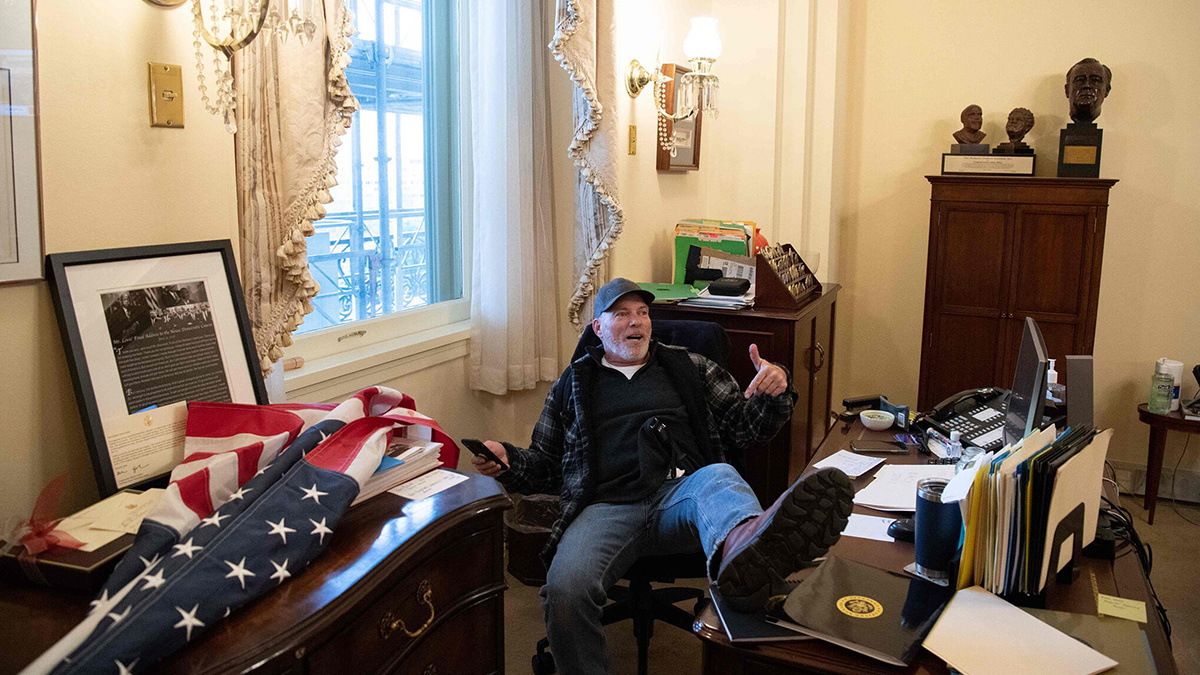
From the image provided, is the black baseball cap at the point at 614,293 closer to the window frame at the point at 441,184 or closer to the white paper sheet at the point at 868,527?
the window frame at the point at 441,184

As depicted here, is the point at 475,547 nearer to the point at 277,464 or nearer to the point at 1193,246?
the point at 277,464

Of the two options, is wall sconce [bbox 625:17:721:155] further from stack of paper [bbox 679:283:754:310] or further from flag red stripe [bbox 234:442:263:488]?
flag red stripe [bbox 234:442:263:488]

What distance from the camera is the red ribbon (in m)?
1.33

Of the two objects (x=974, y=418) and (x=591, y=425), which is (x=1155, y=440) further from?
(x=591, y=425)

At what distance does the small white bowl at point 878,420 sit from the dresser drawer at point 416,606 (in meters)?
1.23

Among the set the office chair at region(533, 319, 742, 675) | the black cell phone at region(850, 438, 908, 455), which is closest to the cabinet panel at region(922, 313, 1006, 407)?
the office chair at region(533, 319, 742, 675)

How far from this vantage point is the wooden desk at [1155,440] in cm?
375

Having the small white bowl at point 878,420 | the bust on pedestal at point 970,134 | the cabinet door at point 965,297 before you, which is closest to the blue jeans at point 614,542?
the small white bowl at point 878,420

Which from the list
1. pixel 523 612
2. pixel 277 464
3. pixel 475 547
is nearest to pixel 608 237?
pixel 523 612

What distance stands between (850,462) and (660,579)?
2.03 ft

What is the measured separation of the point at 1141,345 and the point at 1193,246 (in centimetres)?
49

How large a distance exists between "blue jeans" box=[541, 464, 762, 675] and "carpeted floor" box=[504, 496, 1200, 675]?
0.47 metres

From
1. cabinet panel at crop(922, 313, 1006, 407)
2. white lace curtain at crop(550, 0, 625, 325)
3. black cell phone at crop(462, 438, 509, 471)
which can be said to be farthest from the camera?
cabinet panel at crop(922, 313, 1006, 407)

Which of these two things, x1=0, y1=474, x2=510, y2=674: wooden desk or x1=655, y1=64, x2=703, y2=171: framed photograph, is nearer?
x1=0, y1=474, x2=510, y2=674: wooden desk
